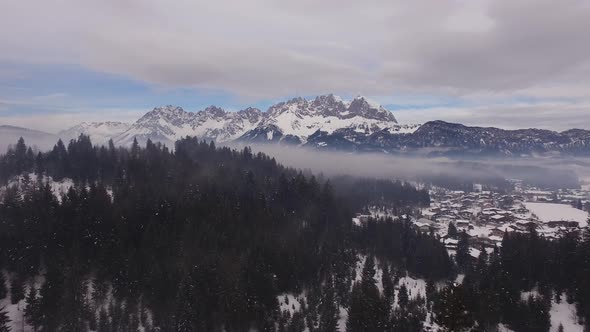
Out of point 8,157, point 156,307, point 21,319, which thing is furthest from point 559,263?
point 8,157

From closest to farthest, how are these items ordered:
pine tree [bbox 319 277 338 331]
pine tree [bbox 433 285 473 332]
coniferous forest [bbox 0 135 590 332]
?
1. pine tree [bbox 433 285 473 332]
2. coniferous forest [bbox 0 135 590 332]
3. pine tree [bbox 319 277 338 331]

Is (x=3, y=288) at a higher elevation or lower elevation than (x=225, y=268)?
higher

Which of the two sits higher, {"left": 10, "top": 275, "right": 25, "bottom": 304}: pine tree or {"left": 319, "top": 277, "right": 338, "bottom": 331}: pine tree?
{"left": 10, "top": 275, "right": 25, "bottom": 304}: pine tree

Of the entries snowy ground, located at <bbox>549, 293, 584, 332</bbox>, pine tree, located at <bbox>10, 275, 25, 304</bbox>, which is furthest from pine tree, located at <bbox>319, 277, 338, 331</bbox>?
pine tree, located at <bbox>10, 275, 25, 304</bbox>

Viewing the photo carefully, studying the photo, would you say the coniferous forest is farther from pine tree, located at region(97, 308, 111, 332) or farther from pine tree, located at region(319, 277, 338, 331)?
pine tree, located at region(319, 277, 338, 331)

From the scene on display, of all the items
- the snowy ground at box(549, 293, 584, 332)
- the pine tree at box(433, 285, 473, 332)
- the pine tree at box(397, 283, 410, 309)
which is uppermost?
the pine tree at box(433, 285, 473, 332)

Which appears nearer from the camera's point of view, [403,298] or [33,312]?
[33,312]

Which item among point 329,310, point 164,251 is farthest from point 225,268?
point 329,310

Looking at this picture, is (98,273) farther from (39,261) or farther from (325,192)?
(325,192)

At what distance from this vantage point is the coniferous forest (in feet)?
252

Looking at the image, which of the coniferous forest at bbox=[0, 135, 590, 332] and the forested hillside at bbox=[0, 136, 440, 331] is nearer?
the coniferous forest at bbox=[0, 135, 590, 332]

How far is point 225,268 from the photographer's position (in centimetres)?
9100

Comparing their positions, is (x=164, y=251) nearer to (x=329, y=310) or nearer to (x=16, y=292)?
(x=16, y=292)

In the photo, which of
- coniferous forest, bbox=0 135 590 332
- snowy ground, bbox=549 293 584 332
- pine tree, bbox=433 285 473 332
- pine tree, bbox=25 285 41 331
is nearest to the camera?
pine tree, bbox=433 285 473 332
